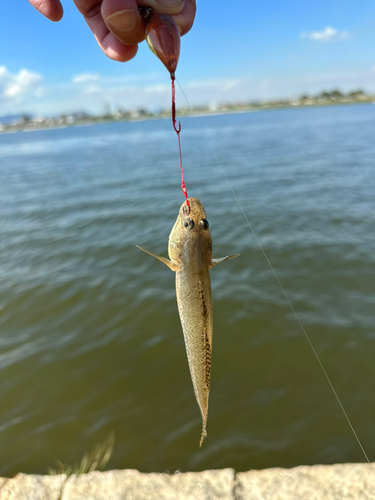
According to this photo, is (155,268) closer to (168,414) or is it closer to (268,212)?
(168,414)

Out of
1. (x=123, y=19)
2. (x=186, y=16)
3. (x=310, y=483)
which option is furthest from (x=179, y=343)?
(x=123, y=19)

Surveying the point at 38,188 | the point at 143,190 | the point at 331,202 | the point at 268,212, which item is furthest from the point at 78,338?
the point at 38,188

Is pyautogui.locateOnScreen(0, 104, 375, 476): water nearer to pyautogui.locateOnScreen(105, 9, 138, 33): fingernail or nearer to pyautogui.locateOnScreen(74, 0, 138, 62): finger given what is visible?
pyautogui.locateOnScreen(74, 0, 138, 62): finger

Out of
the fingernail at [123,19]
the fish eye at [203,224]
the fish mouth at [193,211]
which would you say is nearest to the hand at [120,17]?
the fingernail at [123,19]

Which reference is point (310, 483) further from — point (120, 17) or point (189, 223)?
point (120, 17)

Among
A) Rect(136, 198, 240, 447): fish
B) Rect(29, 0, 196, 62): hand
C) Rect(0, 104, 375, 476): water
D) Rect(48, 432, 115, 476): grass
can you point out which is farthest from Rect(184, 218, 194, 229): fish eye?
Rect(48, 432, 115, 476): grass

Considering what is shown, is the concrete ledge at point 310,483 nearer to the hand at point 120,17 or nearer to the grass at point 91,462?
the grass at point 91,462
